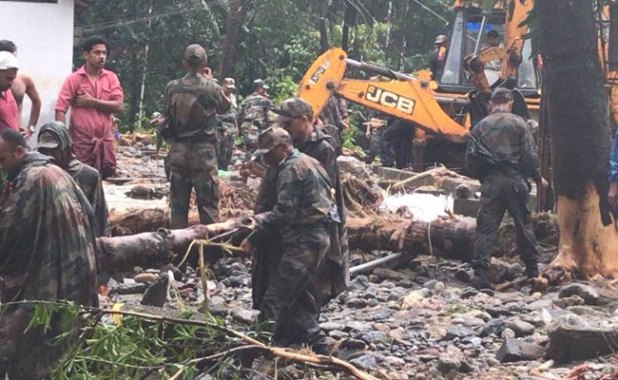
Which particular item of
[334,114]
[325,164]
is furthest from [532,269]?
[334,114]

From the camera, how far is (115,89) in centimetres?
940

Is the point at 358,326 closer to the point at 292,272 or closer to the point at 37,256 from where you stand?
the point at 292,272

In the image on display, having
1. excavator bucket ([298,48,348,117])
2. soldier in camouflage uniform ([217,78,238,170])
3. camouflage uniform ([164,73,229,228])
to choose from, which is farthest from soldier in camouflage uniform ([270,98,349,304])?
excavator bucket ([298,48,348,117])

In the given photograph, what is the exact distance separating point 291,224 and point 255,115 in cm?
1224

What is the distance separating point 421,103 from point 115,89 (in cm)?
895

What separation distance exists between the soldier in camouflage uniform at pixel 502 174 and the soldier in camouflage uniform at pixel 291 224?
3.16 m

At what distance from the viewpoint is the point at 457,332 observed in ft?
27.1

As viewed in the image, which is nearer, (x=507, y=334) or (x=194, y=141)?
(x=507, y=334)

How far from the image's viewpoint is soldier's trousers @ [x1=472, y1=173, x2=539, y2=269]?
32.8 ft

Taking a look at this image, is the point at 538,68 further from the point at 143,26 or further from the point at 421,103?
the point at 143,26

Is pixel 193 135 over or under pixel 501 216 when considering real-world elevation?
over

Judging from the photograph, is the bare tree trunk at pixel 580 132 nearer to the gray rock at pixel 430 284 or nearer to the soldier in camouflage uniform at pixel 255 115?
the gray rock at pixel 430 284

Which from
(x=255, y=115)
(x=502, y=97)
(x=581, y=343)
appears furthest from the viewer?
(x=255, y=115)

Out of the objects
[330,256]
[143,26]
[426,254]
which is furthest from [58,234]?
[143,26]
